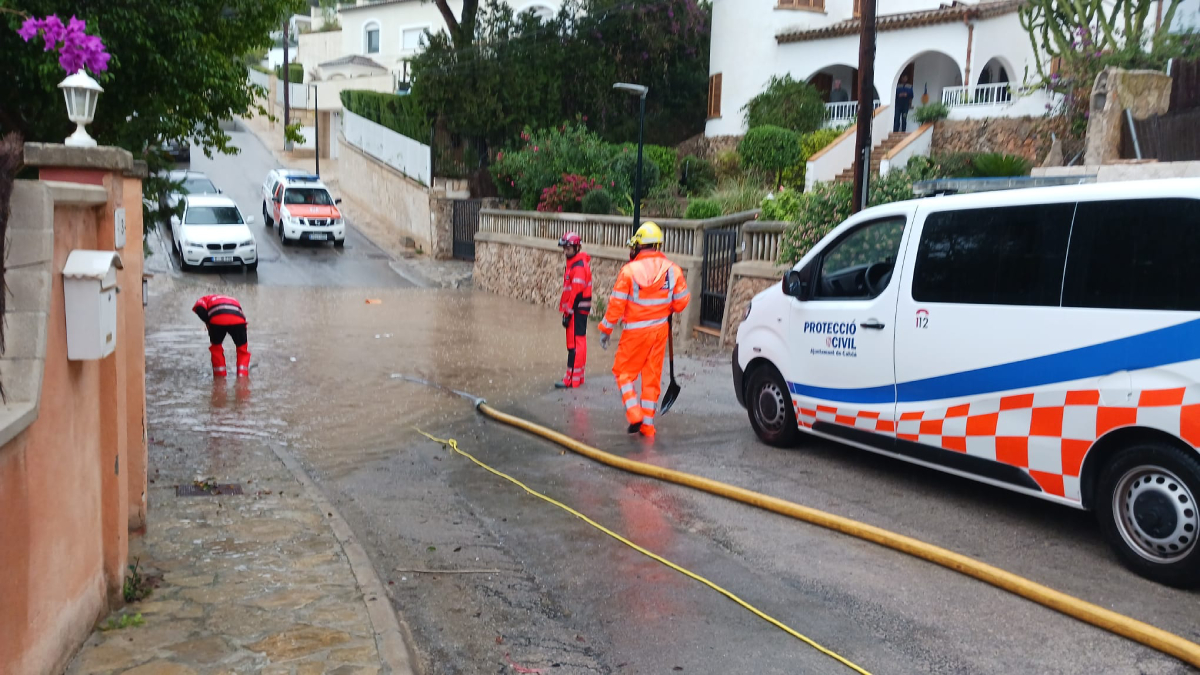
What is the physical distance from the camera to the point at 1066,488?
5.78 m

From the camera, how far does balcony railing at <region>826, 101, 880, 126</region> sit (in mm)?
28203

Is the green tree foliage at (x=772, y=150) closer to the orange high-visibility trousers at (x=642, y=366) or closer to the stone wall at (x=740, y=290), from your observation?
the stone wall at (x=740, y=290)

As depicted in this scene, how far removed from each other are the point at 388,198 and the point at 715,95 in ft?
36.6

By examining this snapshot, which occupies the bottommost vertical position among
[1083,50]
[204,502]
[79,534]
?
[204,502]

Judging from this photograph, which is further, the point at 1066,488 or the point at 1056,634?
the point at 1066,488

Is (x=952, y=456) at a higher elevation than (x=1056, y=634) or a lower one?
higher

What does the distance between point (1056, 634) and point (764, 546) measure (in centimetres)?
171

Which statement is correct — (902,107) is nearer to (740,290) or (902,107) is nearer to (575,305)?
(740,290)

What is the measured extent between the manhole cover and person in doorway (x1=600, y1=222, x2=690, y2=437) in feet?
10.2

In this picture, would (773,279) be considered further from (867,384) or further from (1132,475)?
(1132,475)

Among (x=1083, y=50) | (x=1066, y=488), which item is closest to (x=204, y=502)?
(x=1066, y=488)

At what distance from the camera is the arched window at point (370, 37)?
5591 centimetres

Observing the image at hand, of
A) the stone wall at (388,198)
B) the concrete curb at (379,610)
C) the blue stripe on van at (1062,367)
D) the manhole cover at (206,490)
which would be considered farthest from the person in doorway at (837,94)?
the concrete curb at (379,610)

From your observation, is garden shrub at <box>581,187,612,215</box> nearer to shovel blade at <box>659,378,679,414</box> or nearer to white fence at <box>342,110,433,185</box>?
white fence at <box>342,110,433,185</box>
